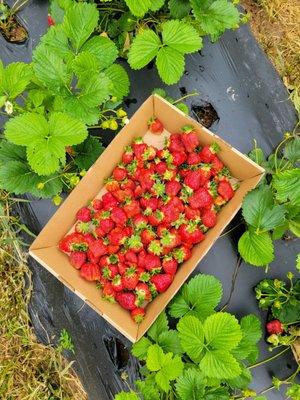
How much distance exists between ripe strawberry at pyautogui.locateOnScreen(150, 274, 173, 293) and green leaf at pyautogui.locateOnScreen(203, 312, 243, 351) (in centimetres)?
18

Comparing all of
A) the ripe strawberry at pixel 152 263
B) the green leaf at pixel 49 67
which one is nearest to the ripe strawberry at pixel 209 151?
the ripe strawberry at pixel 152 263

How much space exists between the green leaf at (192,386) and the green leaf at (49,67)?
0.79 meters

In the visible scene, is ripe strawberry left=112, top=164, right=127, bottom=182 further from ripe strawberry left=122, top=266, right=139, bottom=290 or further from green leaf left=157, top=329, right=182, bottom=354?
green leaf left=157, top=329, right=182, bottom=354

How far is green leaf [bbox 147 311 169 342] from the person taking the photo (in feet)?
4.54

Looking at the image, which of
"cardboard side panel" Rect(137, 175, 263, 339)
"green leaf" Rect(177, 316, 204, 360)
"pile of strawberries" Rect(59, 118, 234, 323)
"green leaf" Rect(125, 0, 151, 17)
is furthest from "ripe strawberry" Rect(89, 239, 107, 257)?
"green leaf" Rect(125, 0, 151, 17)

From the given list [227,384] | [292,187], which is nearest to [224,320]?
[227,384]

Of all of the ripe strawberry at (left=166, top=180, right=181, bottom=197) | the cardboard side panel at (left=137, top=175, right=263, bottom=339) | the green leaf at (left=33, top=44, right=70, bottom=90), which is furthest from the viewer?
the ripe strawberry at (left=166, top=180, right=181, bottom=197)

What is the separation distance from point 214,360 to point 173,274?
0.89 ft

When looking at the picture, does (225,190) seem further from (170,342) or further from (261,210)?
(170,342)

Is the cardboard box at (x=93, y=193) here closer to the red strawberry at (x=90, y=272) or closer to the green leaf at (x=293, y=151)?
the red strawberry at (x=90, y=272)

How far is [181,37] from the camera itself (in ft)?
4.39

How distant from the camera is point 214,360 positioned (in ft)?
4.12

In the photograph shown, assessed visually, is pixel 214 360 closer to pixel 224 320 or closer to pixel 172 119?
pixel 224 320

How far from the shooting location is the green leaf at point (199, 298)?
135cm
